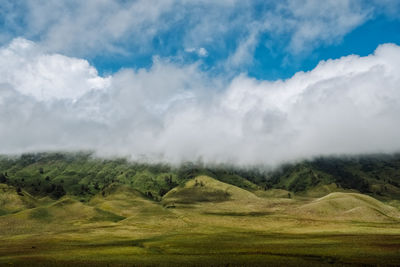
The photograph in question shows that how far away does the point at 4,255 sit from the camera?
9406 centimetres

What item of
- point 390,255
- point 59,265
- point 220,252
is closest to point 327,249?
point 390,255

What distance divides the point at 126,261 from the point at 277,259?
3807 cm

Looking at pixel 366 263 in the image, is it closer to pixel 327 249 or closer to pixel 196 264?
pixel 327 249

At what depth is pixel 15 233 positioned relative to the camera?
16612cm

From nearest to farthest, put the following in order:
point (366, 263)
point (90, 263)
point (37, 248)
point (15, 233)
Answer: point (366, 263) < point (90, 263) < point (37, 248) < point (15, 233)

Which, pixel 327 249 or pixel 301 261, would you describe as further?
pixel 327 249

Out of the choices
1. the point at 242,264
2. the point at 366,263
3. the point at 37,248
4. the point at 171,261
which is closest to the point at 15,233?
the point at 37,248

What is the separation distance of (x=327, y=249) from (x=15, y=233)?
15021 centimetres

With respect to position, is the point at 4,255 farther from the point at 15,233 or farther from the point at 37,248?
the point at 15,233

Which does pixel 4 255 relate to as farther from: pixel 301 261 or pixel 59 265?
pixel 301 261

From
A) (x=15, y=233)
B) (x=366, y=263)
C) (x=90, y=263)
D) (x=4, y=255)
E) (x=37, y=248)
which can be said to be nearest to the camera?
(x=366, y=263)

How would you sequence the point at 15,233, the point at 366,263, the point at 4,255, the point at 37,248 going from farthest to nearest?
the point at 15,233
the point at 37,248
the point at 4,255
the point at 366,263

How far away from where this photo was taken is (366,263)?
74.4 meters

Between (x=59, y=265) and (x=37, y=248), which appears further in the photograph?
(x=37, y=248)
